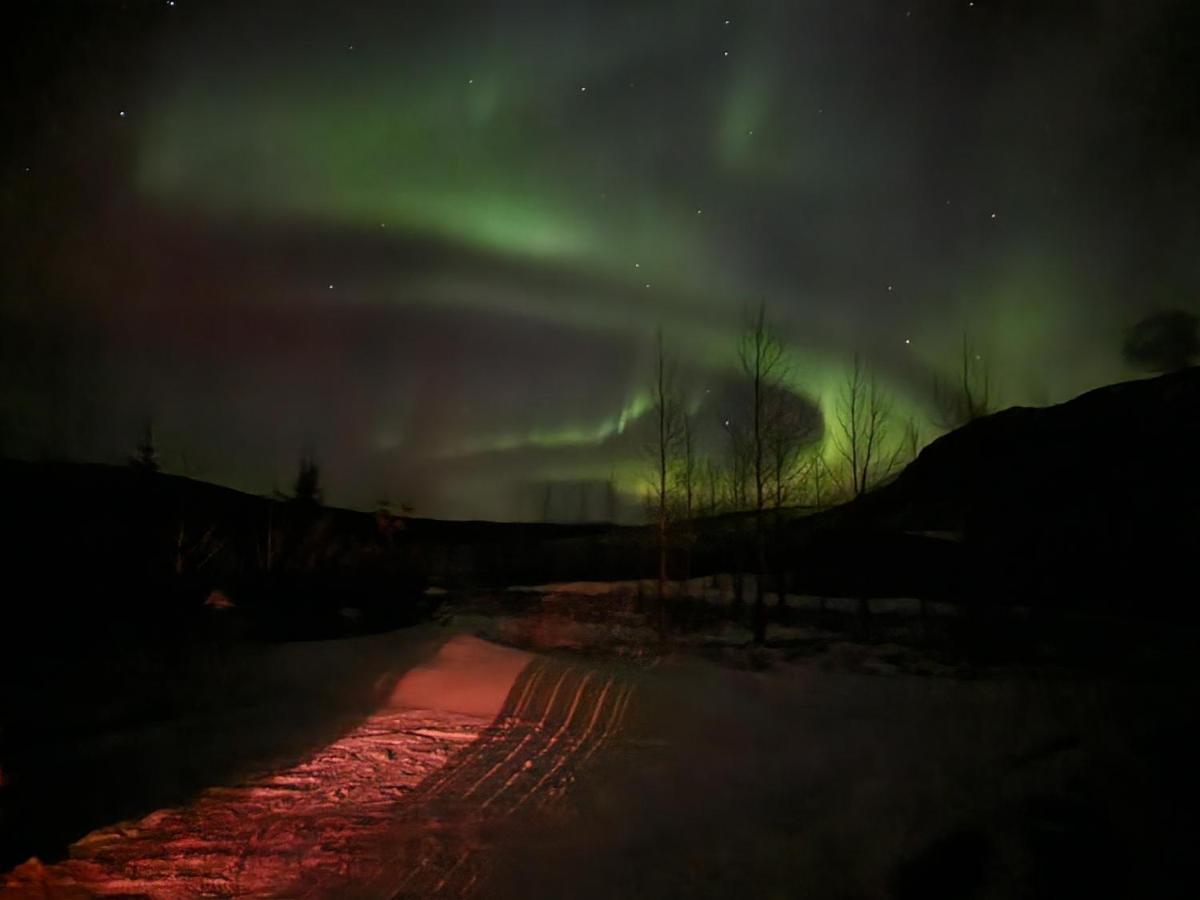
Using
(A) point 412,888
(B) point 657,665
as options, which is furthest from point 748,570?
(A) point 412,888

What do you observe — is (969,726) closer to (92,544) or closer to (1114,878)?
(1114,878)

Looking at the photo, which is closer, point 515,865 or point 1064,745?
point 515,865

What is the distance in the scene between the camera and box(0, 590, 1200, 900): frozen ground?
6.29m

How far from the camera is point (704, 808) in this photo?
833 centimetres

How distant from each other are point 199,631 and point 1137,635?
26330 millimetres

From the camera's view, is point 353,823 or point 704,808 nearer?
point 353,823

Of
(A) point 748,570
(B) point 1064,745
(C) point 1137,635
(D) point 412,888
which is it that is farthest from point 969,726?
(A) point 748,570

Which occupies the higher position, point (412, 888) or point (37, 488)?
point (37, 488)

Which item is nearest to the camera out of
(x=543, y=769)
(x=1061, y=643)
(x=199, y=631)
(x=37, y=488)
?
(x=543, y=769)

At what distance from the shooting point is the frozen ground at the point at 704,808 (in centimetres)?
629

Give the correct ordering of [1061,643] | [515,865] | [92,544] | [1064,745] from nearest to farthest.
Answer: [515,865]
[1064,745]
[92,544]
[1061,643]

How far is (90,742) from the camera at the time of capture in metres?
11.4

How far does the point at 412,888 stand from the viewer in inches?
241

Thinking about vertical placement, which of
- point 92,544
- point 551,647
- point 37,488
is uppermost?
point 37,488
